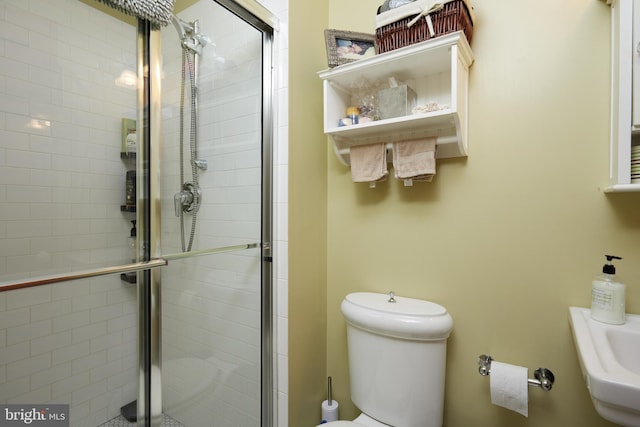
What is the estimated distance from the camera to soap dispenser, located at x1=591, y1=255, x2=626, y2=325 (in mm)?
850

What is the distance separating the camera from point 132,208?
894 millimetres

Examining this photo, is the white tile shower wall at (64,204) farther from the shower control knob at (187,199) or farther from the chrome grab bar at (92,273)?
the shower control knob at (187,199)

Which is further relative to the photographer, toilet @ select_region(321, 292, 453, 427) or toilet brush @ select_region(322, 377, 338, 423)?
toilet brush @ select_region(322, 377, 338, 423)

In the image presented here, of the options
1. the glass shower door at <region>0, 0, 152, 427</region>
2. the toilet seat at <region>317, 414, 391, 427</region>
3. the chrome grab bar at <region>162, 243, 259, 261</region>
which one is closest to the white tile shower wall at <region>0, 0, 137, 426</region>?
the glass shower door at <region>0, 0, 152, 427</region>

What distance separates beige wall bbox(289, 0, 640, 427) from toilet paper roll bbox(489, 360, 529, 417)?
0.11 meters

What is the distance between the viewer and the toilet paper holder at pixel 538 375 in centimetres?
96

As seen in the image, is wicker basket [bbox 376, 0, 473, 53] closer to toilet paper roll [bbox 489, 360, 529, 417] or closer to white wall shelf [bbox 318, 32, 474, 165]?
white wall shelf [bbox 318, 32, 474, 165]

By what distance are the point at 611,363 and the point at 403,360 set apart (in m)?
0.56

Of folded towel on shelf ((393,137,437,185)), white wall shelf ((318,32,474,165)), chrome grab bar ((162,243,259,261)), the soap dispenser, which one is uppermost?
white wall shelf ((318,32,474,165))

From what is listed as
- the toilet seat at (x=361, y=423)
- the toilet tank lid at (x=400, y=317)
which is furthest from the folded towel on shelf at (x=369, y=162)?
the toilet seat at (x=361, y=423)

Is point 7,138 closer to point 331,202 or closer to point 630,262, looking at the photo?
point 331,202

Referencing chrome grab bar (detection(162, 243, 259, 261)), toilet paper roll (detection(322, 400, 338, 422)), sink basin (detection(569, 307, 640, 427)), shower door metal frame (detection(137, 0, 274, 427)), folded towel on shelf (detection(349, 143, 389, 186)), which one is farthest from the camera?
toilet paper roll (detection(322, 400, 338, 422))

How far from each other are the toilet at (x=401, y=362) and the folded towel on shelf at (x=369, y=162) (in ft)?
1.63

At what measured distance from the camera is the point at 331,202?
1449 millimetres
